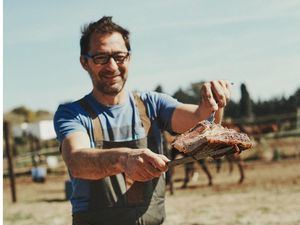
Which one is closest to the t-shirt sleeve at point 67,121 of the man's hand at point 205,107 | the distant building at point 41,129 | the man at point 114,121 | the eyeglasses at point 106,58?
the man at point 114,121

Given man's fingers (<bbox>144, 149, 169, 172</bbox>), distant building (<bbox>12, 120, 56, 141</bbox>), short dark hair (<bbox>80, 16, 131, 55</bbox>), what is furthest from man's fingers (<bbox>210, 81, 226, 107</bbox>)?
distant building (<bbox>12, 120, 56, 141</bbox>)

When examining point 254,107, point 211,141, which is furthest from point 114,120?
point 254,107

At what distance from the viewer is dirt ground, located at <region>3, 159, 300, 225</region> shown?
31.7 ft

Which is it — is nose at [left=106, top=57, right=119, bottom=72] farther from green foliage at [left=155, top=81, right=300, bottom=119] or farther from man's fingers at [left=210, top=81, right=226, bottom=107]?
green foliage at [left=155, top=81, right=300, bottom=119]

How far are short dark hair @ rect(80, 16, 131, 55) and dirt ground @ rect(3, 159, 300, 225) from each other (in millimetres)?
6352

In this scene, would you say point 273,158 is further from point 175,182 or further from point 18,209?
point 18,209

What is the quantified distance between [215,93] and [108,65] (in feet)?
1.94

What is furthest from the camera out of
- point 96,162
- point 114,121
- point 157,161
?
point 114,121

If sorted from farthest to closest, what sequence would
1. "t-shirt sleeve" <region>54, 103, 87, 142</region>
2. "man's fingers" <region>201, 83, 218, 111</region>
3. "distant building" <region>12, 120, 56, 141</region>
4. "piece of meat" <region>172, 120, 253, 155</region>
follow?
"distant building" <region>12, 120, 56, 141</region>
"t-shirt sleeve" <region>54, 103, 87, 142</region>
"man's fingers" <region>201, 83, 218, 111</region>
"piece of meat" <region>172, 120, 253, 155</region>

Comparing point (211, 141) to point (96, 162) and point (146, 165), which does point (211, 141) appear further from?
point (96, 162)

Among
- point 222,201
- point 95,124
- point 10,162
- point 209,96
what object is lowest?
point 222,201

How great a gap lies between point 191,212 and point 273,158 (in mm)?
9785

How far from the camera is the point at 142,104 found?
3.26 m

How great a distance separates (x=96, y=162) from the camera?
8.38 feet
